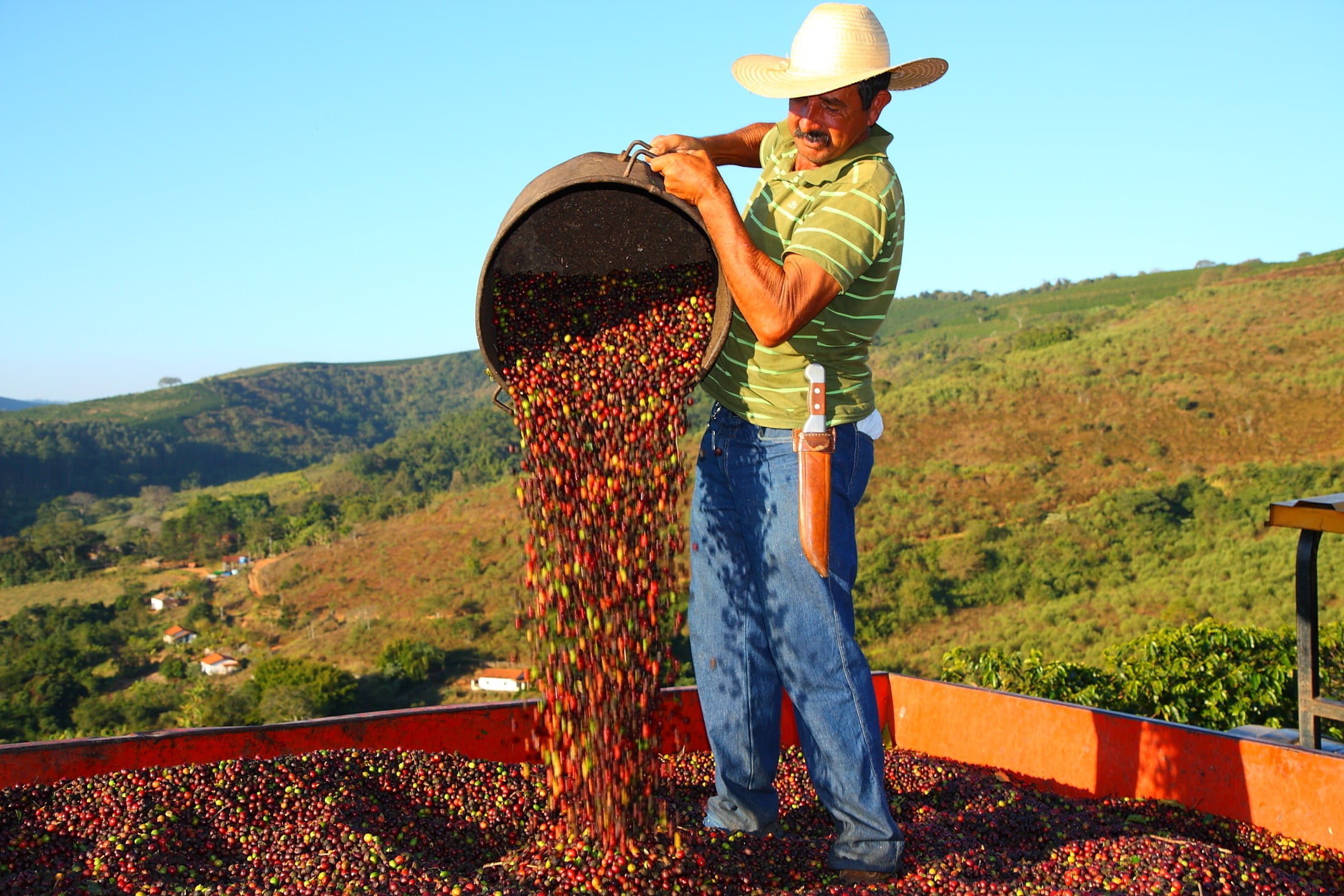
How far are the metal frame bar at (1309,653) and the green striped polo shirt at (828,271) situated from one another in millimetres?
1460

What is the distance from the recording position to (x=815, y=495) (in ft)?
7.91

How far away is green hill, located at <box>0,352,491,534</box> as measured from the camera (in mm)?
61969

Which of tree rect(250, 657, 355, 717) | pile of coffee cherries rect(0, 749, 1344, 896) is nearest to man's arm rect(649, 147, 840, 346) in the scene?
pile of coffee cherries rect(0, 749, 1344, 896)

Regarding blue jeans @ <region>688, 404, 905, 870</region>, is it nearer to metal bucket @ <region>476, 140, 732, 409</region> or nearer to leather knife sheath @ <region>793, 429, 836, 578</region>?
leather knife sheath @ <region>793, 429, 836, 578</region>

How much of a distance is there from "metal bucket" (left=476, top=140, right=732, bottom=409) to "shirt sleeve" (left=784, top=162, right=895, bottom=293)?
237mm

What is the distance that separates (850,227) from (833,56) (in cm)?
43

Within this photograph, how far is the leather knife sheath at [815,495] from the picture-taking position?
94.7 inches

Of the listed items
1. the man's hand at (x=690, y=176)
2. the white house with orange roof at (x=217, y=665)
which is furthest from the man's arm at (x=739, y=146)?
the white house with orange roof at (x=217, y=665)

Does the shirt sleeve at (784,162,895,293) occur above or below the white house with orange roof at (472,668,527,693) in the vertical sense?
above

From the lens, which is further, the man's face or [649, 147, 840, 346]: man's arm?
the man's face

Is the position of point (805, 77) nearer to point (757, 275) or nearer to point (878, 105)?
→ point (878, 105)

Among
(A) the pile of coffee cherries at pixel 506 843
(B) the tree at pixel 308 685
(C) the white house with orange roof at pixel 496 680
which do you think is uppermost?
(A) the pile of coffee cherries at pixel 506 843

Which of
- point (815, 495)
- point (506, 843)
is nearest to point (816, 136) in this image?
point (815, 495)

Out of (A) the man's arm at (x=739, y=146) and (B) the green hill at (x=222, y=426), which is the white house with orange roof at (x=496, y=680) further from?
(A) the man's arm at (x=739, y=146)
